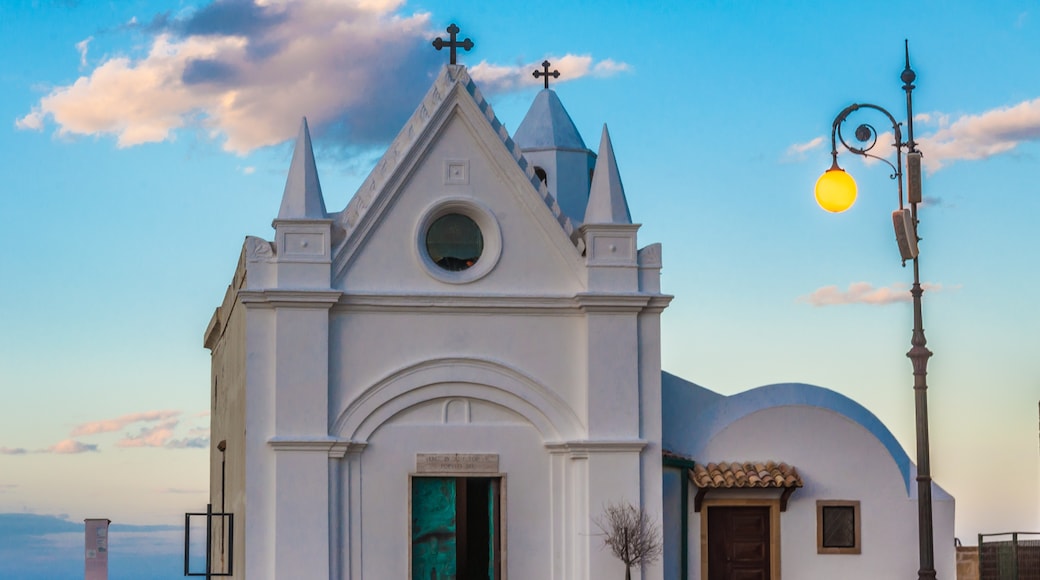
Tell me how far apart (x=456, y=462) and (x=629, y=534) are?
2.93 m

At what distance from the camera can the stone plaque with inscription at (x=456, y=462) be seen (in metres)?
27.4

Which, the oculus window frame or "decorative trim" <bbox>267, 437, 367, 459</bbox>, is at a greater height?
the oculus window frame

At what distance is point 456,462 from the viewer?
27484 millimetres

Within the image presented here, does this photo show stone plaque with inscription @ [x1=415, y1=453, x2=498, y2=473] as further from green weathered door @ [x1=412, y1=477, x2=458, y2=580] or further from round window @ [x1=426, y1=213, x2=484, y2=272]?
round window @ [x1=426, y1=213, x2=484, y2=272]

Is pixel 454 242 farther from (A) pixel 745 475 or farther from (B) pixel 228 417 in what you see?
(B) pixel 228 417

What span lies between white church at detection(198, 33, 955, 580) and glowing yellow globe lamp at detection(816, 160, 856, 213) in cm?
673

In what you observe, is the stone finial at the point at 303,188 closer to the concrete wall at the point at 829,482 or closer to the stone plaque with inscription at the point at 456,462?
the stone plaque with inscription at the point at 456,462

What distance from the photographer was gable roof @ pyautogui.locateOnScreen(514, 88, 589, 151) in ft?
108

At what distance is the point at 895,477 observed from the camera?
2958 centimetres

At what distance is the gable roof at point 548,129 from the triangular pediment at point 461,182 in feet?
16.1

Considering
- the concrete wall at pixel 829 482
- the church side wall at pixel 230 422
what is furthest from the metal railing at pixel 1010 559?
the church side wall at pixel 230 422

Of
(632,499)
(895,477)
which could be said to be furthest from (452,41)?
(895,477)

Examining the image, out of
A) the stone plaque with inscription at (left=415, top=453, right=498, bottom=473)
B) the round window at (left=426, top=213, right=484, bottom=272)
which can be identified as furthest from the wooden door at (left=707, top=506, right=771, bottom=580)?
the round window at (left=426, top=213, right=484, bottom=272)

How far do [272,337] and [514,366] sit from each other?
3835 millimetres
